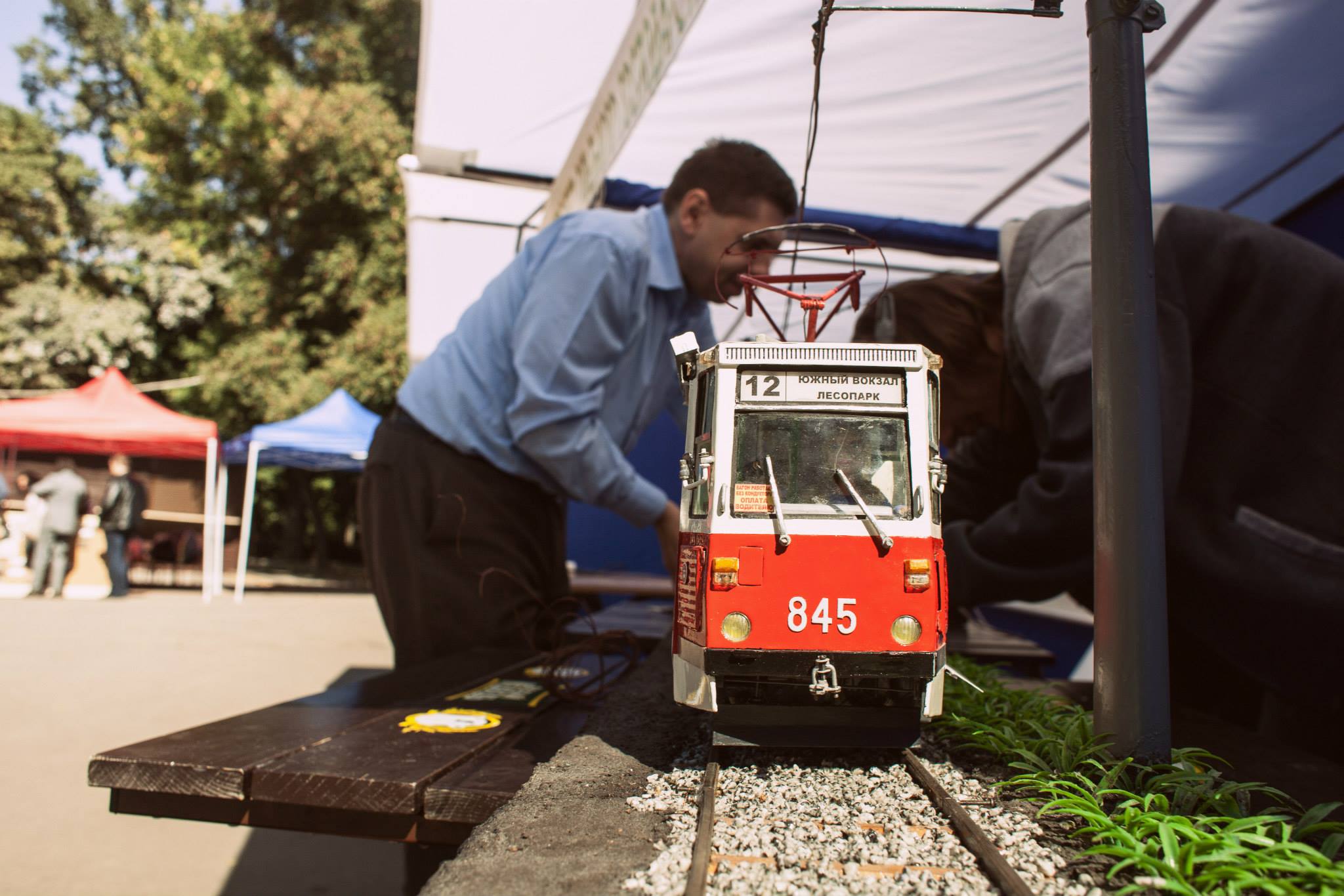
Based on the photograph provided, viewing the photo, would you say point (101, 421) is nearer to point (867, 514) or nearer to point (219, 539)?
point (219, 539)

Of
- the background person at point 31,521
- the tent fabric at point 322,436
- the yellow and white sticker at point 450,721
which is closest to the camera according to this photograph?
the yellow and white sticker at point 450,721

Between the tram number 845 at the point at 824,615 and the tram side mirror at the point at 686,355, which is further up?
the tram side mirror at the point at 686,355

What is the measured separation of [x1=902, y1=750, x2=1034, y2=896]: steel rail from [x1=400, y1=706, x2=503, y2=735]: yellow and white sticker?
95cm

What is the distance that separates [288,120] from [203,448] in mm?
8523

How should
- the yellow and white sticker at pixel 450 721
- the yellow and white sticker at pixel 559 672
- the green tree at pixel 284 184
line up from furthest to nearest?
the green tree at pixel 284 184, the yellow and white sticker at pixel 559 672, the yellow and white sticker at pixel 450 721

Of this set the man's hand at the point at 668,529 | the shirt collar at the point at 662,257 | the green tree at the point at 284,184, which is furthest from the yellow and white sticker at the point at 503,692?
the green tree at the point at 284,184

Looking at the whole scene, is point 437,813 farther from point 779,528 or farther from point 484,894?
point 779,528

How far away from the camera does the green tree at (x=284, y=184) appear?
21.0 m

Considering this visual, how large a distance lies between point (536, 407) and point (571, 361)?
0.60 feet

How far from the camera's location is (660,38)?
3.25 m

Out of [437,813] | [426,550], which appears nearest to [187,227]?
Answer: [426,550]

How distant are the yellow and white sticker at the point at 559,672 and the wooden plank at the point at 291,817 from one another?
31.7 inches

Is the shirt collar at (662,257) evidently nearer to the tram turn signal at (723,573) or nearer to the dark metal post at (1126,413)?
the dark metal post at (1126,413)

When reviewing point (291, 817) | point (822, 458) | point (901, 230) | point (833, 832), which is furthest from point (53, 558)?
point (833, 832)
